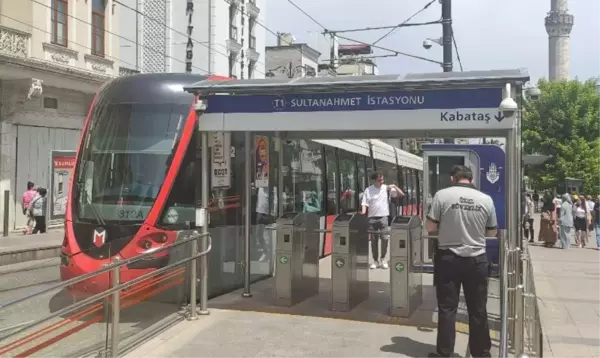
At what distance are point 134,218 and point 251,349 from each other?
2.43 metres

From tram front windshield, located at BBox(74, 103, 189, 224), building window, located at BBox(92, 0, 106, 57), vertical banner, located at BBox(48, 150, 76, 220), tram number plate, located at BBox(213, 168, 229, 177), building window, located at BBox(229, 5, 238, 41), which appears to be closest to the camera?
tram front windshield, located at BBox(74, 103, 189, 224)

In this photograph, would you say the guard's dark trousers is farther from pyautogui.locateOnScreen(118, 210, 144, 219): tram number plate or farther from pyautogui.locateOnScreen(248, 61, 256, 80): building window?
pyautogui.locateOnScreen(248, 61, 256, 80): building window

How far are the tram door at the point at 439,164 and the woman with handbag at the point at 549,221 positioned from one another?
243 inches


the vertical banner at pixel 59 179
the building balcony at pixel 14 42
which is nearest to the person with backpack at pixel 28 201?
the vertical banner at pixel 59 179

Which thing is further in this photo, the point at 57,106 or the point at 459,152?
the point at 57,106

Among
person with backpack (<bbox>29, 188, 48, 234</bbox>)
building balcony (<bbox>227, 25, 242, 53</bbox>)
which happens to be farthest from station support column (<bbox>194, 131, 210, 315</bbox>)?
building balcony (<bbox>227, 25, 242, 53</bbox>)

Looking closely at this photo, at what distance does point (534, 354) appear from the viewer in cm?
465

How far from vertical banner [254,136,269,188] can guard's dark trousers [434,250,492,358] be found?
13.9ft

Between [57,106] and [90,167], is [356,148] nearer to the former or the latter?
[90,167]

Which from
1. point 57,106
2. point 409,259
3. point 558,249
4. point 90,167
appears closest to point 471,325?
point 409,259

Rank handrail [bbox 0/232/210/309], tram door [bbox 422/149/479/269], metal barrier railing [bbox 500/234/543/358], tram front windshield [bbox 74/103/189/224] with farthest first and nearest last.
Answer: tram door [bbox 422/149/479/269] → tram front windshield [bbox 74/103/189/224] → metal barrier railing [bbox 500/234/543/358] → handrail [bbox 0/232/210/309]

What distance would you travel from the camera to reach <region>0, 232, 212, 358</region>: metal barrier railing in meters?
4.34

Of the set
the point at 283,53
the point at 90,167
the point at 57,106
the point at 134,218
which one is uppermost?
the point at 283,53

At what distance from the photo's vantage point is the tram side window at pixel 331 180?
42.8 ft
